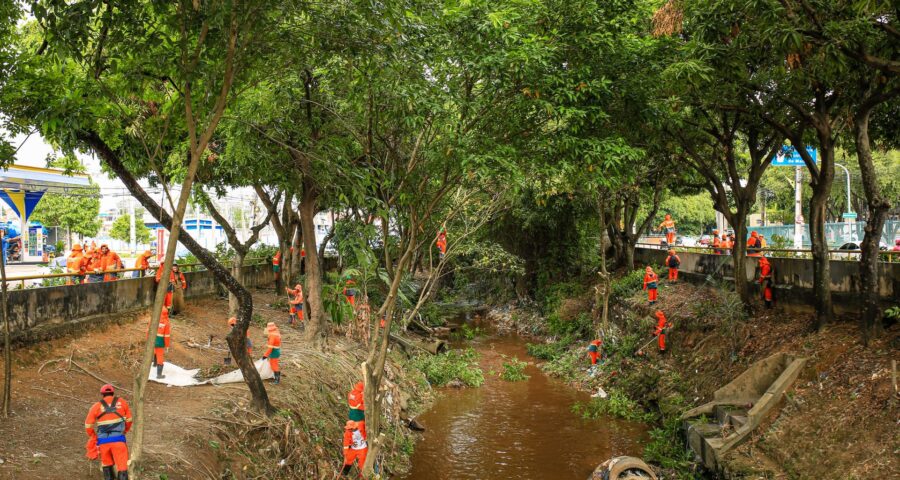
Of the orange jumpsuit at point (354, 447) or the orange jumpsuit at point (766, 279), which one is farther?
the orange jumpsuit at point (766, 279)

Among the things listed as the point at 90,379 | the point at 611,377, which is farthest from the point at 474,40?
the point at 611,377

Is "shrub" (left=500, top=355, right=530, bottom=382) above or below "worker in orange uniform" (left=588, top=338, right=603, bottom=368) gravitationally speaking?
below

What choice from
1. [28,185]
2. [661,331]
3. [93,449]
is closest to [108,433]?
[93,449]

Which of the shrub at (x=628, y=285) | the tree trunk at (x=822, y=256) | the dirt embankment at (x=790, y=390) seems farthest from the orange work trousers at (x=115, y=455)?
the shrub at (x=628, y=285)

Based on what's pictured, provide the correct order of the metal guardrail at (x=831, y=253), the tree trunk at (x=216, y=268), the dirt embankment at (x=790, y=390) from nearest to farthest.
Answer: the tree trunk at (x=216, y=268) → the dirt embankment at (x=790, y=390) → the metal guardrail at (x=831, y=253)

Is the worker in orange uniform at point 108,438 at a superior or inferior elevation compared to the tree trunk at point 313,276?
inferior

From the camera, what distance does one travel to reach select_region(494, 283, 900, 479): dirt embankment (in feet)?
31.8

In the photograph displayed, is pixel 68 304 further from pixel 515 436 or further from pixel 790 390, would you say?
pixel 790 390

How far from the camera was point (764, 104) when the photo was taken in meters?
14.3

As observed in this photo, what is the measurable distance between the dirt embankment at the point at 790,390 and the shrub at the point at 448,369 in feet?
9.77

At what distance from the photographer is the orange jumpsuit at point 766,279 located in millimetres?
15953

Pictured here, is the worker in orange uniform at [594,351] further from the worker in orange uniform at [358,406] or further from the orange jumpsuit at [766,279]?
the worker in orange uniform at [358,406]

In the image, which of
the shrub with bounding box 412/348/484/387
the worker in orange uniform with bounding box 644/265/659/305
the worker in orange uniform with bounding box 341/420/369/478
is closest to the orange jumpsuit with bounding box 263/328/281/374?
→ the worker in orange uniform with bounding box 341/420/369/478

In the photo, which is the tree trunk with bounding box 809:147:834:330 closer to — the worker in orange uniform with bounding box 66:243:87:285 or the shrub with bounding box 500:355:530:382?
the shrub with bounding box 500:355:530:382
